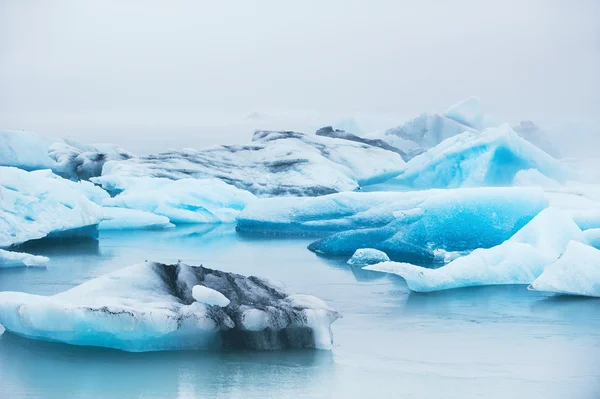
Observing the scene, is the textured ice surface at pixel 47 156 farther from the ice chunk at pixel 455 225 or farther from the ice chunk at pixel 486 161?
the ice chunk at pixel 455 225

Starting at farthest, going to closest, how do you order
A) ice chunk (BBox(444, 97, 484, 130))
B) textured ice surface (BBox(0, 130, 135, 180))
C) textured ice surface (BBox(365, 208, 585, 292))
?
ice chunk (BBox(444, 97, 484, 130)) < textured ice surface (BBox(0, 130, 135, 180)) < textured ice surface (BBox(365, 208, 585, 292))

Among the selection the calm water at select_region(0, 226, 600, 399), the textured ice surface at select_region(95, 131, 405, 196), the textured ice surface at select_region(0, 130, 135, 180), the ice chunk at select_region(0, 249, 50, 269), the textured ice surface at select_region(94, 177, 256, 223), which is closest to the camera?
the calm water at select_region(0, 226, 600, 399)

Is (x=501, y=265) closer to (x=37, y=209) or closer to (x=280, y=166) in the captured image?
(x=37, y=209)

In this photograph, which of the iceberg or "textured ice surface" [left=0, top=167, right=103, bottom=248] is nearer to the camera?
the iceberg

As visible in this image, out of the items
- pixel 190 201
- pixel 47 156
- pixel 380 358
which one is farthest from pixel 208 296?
pixel 47 156

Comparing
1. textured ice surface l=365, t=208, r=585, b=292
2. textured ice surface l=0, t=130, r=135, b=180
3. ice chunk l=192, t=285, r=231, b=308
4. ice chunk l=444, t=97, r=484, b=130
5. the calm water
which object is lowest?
the calm water

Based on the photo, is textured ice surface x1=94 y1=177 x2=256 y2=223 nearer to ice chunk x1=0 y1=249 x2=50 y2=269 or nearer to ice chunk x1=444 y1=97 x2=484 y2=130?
ice chunk x1=0 y1=249 x2=50 y2=269

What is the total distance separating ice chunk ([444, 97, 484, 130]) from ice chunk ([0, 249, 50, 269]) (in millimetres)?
12205

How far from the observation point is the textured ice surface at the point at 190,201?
11.1m

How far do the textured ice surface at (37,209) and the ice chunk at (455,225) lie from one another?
262cm

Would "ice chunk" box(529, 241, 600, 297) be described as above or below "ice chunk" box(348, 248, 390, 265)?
above

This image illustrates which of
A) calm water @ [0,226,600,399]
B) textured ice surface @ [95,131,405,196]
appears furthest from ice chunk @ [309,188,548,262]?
textured ice surface @ [95,131,405,196]

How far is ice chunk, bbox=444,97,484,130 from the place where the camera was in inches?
738

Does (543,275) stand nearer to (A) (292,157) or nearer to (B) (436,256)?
(B) (436,256)
